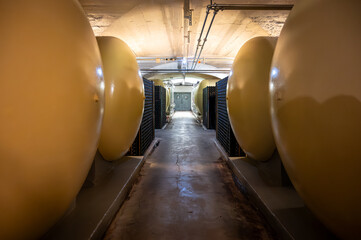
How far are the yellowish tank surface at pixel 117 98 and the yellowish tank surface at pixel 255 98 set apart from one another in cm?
121

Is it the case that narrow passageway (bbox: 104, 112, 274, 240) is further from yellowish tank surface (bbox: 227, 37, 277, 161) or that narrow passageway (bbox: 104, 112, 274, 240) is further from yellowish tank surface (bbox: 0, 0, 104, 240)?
yellowish tank surface (bbox: 0, 0, 104, 240)

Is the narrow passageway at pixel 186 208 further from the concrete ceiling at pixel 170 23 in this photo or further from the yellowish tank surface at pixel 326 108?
the concrete ceiling at pixel 170 23

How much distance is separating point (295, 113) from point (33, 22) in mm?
1305

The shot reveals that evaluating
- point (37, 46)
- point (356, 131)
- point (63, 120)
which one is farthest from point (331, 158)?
point (37, 46)

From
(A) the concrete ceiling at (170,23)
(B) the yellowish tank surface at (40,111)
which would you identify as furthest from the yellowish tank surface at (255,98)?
(A) the concrete ceiling at (170,23)

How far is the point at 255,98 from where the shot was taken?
6.95 ft

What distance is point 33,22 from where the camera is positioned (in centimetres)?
86

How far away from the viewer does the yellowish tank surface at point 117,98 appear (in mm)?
2059

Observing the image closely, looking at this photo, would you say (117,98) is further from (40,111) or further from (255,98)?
(255,98)

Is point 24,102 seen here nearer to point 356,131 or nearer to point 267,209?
point 356,131

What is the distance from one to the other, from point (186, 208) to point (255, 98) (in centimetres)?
132

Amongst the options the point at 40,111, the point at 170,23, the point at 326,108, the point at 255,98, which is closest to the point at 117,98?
the point at 40,111

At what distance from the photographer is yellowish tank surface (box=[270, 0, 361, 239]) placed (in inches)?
32.5

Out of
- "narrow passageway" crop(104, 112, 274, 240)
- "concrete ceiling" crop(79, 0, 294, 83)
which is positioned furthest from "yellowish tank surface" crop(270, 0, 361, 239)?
"concrete ceiling" crop(79, 0, 294, 83)
